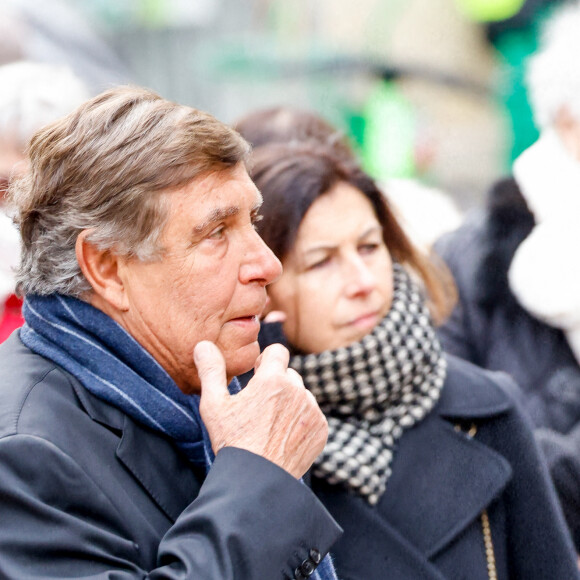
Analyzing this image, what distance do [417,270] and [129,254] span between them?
1138 mm

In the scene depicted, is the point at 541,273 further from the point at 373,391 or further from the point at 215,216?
the point at 215,216

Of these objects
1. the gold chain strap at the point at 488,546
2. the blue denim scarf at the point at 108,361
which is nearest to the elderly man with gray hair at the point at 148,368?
the blue denim scarf at the point at 108,361

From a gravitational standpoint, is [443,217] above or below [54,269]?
below

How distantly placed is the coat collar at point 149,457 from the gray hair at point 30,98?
1.40 metres

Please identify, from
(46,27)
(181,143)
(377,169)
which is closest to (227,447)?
(181,143)

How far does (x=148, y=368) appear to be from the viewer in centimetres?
167

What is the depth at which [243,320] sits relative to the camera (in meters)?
1.75

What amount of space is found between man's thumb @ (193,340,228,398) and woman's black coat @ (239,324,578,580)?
0.60 metres

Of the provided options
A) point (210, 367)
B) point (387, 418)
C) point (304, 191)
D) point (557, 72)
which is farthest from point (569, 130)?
point (210, 367)

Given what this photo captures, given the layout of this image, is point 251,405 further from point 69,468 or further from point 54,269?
point 54,269

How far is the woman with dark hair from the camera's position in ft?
6.88

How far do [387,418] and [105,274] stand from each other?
34.4 inches

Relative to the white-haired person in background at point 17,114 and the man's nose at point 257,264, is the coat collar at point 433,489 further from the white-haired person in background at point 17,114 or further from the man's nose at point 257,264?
the white-haired person in background at point 17,114

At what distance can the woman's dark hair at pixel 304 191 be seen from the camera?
2.23 m
